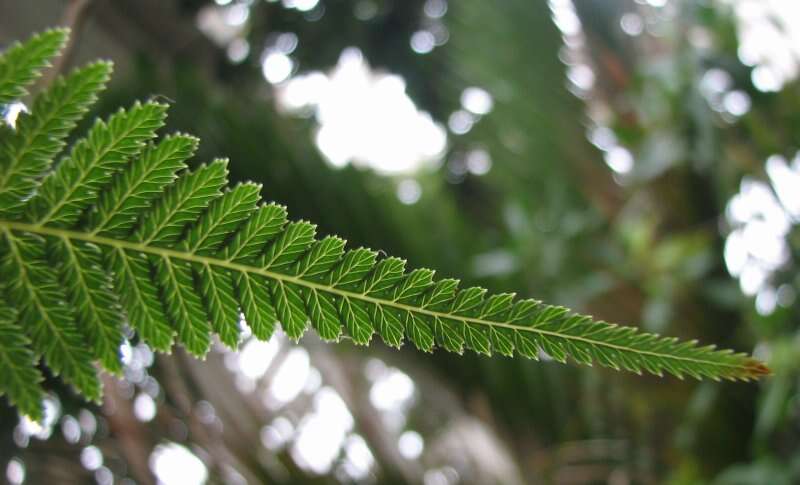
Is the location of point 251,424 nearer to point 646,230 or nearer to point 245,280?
point 646,230

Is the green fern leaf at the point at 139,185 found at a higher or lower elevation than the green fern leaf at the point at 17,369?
higher

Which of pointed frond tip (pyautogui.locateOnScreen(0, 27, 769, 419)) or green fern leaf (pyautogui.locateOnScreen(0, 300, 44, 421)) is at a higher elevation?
pointed frond tip (pyautogui.locateOnScreen(0, 27, 769, 419))

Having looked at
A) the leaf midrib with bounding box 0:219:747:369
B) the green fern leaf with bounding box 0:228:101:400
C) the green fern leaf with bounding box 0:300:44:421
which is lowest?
the green fern leaf with bounding box 0:300:44:421

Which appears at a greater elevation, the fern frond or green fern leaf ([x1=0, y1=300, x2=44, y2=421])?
the fern frond

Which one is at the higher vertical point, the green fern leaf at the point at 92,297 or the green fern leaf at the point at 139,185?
the green fern leaf at the point at 139,185

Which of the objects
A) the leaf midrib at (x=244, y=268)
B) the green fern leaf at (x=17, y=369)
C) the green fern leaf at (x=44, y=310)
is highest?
the leaf midrib at (x=244, y=268)

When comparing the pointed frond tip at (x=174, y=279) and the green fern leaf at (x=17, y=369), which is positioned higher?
the pointed frond tip at (x=174, y=279)

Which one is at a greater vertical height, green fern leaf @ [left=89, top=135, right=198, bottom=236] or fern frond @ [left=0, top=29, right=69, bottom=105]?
fern frond @ [left=0, top=29, right=69, bottom=105]

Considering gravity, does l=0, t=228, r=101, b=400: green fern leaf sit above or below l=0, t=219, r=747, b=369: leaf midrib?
below

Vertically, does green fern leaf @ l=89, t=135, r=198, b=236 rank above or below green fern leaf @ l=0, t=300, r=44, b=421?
above
